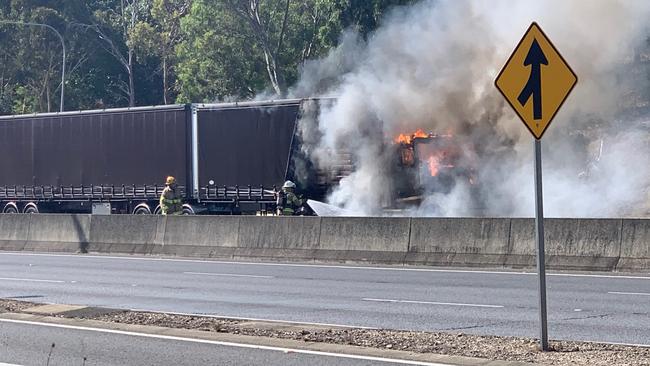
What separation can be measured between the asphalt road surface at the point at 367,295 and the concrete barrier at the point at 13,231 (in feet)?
21.9

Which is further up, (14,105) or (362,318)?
(14,105)

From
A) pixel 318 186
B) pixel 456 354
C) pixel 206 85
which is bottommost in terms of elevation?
pixel 456 354

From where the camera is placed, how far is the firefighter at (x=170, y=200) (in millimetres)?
26688

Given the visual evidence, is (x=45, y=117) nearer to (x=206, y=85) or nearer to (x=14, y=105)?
(x=206, y=85)

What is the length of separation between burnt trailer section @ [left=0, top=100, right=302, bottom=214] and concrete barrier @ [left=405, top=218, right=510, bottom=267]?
25.0ft

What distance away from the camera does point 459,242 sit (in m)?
Result: 20.5

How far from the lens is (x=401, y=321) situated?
12805 mm

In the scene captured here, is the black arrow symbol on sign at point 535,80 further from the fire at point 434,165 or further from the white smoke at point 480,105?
the white smoke at point 480,105

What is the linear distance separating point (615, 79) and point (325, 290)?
14521 millimetres

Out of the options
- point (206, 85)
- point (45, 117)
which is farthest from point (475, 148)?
point (206, 85)

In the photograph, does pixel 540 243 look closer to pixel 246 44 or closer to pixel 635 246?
pixel 635 246

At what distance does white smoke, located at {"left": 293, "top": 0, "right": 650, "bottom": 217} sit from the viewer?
2639 centimetres

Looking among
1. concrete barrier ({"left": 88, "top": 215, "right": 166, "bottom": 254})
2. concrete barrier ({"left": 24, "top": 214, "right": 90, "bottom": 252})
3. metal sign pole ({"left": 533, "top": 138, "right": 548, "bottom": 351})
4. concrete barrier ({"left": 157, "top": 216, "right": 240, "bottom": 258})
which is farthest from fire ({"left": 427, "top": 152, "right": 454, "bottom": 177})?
metal sign pole ({"left": 533, "top": 138, "right": 548, "bottom": 351})

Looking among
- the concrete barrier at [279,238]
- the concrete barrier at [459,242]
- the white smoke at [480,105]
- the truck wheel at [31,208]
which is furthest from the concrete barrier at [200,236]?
the truck wheel at [31,208]
